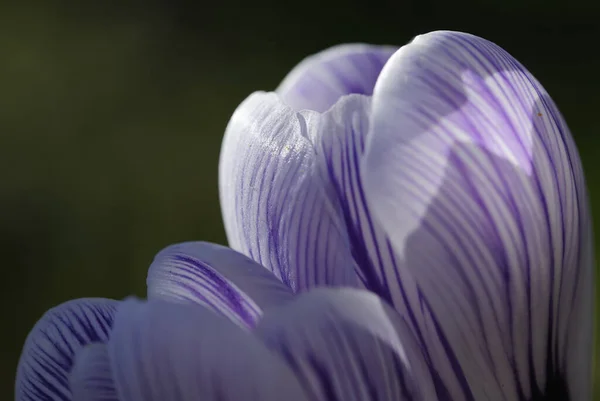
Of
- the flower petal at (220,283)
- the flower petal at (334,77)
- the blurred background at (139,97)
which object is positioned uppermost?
the flower petal at (334,77)

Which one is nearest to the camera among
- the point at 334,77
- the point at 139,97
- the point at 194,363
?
the point at 194,363

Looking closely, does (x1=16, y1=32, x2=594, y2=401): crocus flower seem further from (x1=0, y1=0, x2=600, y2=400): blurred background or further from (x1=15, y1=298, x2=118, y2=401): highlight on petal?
(x1=0, y1=0, x2=600, y2=400): blurred background

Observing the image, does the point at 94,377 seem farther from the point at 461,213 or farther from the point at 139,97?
the point at 139,97

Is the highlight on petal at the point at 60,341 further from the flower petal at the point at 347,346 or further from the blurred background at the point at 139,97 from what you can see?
the blurred background at the point at 139,97

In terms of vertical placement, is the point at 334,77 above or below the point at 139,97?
above

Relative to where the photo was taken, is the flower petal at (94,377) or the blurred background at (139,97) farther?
the blurred background at (139,97)

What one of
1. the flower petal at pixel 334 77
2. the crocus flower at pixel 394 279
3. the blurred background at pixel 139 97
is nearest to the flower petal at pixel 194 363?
the crocus flower at pixel 394 279

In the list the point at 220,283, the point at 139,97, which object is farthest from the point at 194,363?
the point at 139,97
